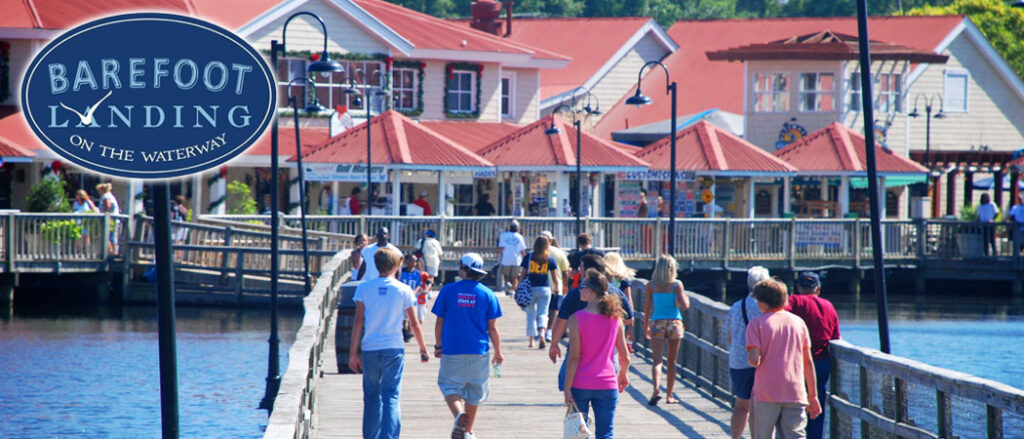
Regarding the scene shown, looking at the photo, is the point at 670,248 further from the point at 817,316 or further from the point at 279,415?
the point at 279,415

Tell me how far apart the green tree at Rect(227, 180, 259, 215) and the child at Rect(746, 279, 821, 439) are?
92.4 feet

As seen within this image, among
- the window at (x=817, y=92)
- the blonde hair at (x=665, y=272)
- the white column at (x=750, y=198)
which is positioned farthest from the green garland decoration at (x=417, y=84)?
the blonde hair at (x=665, y=272)

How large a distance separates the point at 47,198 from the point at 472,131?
49.5 feet

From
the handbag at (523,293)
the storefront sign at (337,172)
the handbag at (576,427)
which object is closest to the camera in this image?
the handbag at (576,427)

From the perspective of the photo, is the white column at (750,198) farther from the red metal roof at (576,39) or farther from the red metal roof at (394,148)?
the red metal roof at (576,39)

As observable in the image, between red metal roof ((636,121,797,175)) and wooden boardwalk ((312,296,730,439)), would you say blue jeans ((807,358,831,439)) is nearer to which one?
wooden boardwalk ((312,296,730,439))

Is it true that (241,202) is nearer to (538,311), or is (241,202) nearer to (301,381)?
(538,311)

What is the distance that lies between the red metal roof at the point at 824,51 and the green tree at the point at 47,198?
75.5ft

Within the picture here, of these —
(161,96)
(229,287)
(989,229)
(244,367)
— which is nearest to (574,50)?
(989,229)

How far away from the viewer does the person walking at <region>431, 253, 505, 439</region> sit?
1088 cm

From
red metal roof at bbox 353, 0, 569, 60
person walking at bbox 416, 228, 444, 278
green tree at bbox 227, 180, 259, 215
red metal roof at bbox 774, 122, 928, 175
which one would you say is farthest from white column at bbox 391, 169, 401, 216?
red metal roof at bbox 774, 122, 928, 175

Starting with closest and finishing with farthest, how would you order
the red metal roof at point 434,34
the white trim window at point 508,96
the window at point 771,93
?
the red metal roof at point 434,34, the window at point 771,93, the white trim window at point 508,96

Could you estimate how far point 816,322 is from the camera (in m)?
11.0

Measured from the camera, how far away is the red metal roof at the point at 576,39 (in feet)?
172
